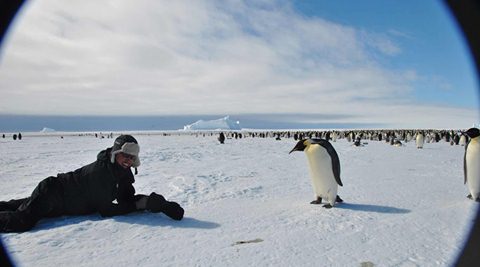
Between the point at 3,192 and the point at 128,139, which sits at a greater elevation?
the point at 128,139

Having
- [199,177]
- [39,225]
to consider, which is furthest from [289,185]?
[39,225]

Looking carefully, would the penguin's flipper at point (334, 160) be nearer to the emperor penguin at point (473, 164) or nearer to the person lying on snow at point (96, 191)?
the emperor penguin at point (473, 164)

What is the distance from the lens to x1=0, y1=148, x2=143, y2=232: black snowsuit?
387 cm

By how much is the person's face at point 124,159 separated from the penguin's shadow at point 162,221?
59 centimetres

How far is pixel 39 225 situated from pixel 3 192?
3.43 metres

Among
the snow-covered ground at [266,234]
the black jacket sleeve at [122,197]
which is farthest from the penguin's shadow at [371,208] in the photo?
Answer: the black jacket sleeve at [122,197]

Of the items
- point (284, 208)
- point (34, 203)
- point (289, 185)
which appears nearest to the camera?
point (34, 203)

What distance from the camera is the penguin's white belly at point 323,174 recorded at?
16.8 ft

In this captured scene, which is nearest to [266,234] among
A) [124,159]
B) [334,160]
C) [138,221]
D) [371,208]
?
[138,221]

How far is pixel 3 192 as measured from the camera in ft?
21.5

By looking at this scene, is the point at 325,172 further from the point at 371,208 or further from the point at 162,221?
the point at 162,221

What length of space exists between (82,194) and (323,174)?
3074 millimetres

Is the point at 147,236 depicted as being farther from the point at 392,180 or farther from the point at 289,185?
the point at 392,180

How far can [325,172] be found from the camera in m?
5.11
